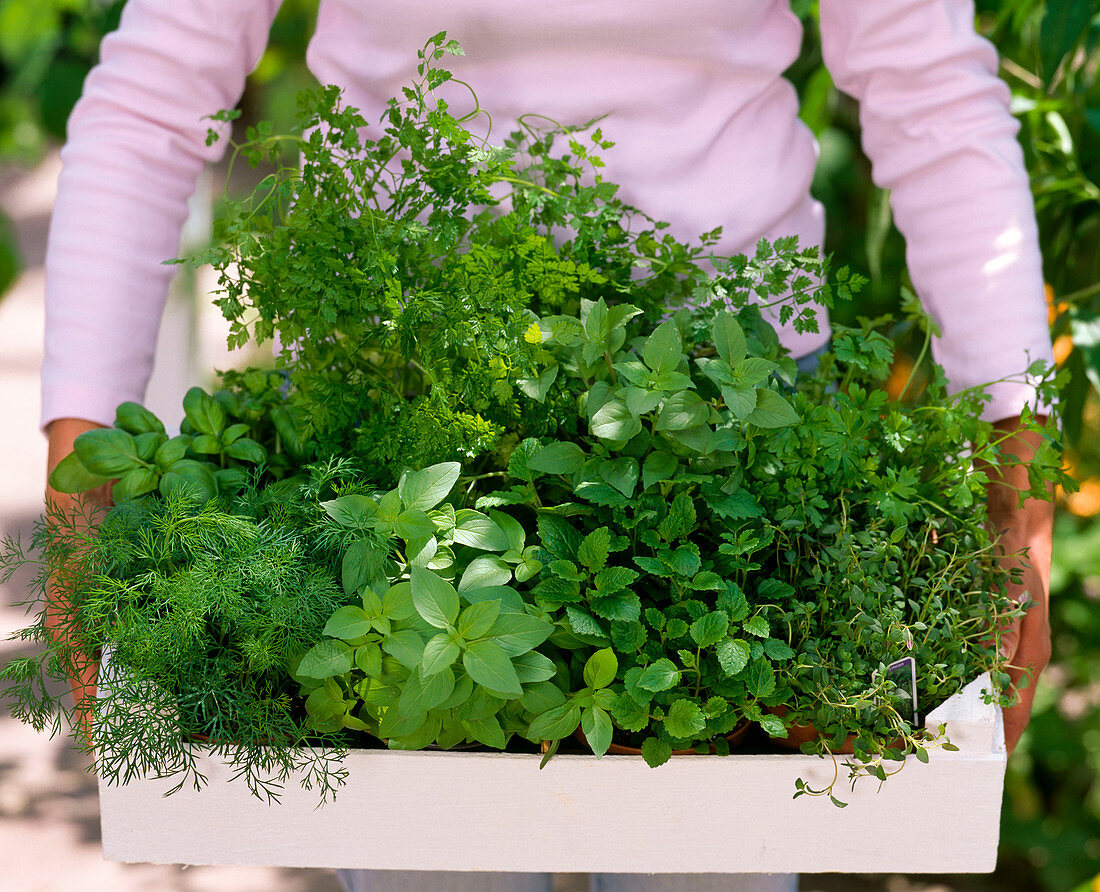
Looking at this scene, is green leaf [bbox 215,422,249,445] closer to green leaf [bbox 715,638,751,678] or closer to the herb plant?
the herb plant

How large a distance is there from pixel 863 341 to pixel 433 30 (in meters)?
0.46

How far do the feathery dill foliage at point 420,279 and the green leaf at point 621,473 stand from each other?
7cm

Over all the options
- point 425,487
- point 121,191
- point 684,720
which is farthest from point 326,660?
point 121,191

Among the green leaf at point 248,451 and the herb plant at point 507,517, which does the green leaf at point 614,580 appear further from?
the green leaf at point 248,451

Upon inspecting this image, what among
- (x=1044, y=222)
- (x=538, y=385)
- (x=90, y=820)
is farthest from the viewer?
(x=90, y=820)

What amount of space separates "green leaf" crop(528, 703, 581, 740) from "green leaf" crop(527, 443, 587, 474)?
159 millimetres

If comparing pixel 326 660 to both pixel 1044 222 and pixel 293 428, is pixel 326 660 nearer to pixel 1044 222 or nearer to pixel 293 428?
pixel 293 428

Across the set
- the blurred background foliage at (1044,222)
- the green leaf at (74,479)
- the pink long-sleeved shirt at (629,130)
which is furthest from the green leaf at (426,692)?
the blurred background foliage at (1044,222)

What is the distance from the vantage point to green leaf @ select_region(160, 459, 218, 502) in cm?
78

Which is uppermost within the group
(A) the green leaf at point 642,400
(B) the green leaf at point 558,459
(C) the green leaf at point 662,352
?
(C) the green leaf at point 662,352

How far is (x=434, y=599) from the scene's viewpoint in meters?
0.68

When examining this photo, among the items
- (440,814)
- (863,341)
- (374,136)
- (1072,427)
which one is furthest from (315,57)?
(1072,427)

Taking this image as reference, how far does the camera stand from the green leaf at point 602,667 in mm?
701

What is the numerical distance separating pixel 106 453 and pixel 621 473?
1.28 ft
